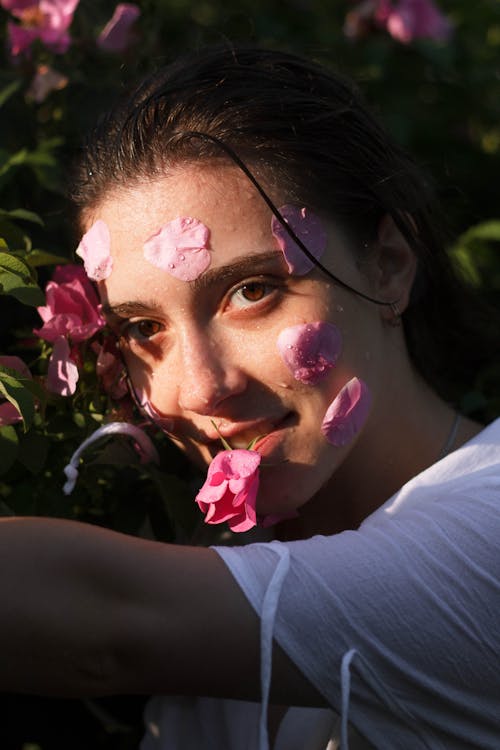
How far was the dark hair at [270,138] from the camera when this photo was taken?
1.66 meters

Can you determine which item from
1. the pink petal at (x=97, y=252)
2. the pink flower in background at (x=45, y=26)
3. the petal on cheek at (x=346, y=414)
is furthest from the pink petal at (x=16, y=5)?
the petal on cheek at (x=346, y=414)

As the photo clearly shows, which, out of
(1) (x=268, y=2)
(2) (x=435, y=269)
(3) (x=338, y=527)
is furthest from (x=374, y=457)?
(1) (x=268, y=2)

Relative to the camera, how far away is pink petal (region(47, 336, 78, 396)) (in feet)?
5.57

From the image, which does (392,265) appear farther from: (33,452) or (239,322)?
(33,452)

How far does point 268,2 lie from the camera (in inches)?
125

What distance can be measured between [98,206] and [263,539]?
→ 27.8 inches

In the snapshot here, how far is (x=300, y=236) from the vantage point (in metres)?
A: 1.64

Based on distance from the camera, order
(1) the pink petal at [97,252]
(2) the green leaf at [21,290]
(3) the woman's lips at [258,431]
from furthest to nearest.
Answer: (1) the pink petal at [97,252] < (3) the woman's lips at [258,431] < (2) the green leaf at [21,290]

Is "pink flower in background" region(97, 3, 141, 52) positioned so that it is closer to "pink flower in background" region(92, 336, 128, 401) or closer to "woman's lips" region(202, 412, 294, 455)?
"pink flower in background" region(92, 336, 128, 401)

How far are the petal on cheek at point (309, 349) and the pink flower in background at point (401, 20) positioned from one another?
159cm

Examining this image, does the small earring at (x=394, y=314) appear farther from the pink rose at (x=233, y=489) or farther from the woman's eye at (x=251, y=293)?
the pink rose at (x=233, y=489)

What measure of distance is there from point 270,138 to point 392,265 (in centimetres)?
32

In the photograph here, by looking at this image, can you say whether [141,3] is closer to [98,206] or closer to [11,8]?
[11,8]

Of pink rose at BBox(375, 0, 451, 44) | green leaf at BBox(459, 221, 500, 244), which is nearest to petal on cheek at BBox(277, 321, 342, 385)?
green leaf at BBox(459, 221, 500, 244)
